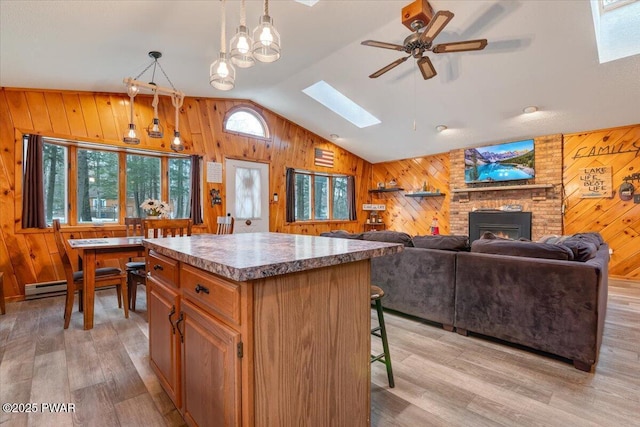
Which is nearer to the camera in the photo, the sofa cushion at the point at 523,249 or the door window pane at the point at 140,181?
the sofa cushion at the point at 523,249

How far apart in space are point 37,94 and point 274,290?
15.6ft

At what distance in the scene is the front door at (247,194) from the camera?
5629 millimetres

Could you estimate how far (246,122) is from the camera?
5.97 m

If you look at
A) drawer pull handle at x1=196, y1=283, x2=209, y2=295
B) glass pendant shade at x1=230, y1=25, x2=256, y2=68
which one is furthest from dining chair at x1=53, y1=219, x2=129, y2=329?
glass pendant shade at x1=230, y1=25, x2=256, y2=68

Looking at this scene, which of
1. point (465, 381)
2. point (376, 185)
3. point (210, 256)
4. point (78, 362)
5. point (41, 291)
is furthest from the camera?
point (376, 185)

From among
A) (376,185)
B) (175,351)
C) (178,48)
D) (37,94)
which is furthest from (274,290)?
(376,185)

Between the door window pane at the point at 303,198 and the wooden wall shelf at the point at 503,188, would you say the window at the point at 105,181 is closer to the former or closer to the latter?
the door window pane at the point at 303,198

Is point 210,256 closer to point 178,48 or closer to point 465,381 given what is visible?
point 465,381

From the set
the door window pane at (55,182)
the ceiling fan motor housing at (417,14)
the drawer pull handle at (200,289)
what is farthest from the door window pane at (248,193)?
the drawer pull handle at (200,289)

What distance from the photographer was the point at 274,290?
1.06 meters

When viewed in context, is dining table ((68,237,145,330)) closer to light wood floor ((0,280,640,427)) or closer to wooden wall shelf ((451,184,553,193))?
light wood floor ((0,280,640,427))

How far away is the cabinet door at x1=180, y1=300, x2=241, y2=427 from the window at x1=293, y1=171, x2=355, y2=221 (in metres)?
5.17

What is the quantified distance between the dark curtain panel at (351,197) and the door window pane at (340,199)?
9 centimetres

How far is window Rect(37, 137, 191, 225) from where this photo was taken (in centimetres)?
409
